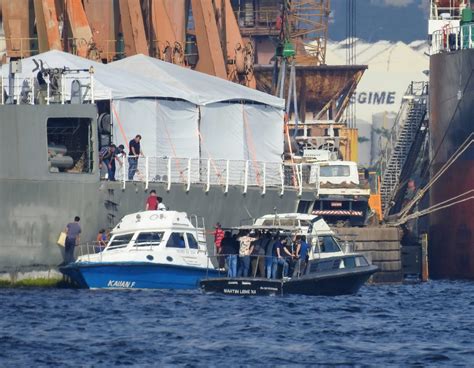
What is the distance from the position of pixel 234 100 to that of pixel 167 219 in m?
13.8

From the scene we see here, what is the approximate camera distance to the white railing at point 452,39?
75250mm

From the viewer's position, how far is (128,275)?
54531mm

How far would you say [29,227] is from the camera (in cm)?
5809

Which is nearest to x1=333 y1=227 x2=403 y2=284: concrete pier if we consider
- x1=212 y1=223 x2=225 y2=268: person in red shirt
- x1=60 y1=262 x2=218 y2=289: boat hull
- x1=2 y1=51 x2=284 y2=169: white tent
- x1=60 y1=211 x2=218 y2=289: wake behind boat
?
x1=2 y1=51 x2=284 y2=169: white tent

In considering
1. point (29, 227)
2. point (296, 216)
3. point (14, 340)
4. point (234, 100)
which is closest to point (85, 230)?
point (29, 227)

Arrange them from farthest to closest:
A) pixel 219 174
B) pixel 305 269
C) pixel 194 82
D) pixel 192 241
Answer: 1. pixel 194 82
2. pixel 219 174
3. pixel 192 241
4. pixel 305 269

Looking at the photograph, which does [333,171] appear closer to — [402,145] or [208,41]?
[208,41]

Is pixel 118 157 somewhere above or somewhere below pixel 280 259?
above

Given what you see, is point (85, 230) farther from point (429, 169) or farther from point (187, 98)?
point (429, 169)

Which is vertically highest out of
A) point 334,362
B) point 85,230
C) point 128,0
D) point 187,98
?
point 128,0

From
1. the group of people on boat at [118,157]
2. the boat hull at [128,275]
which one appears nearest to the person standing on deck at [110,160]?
the group of people on boat at [118,157]

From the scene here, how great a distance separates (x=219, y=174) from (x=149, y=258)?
35.8ft

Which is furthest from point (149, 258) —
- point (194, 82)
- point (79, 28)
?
point (79, 28)

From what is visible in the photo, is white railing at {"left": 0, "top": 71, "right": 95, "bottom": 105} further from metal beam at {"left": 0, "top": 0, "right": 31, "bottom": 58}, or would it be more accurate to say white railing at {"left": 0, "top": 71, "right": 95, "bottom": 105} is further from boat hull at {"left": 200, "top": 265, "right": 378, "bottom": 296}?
boat hull at {"left": 200, "top": 265, "right": 378, "bottom": 296}
